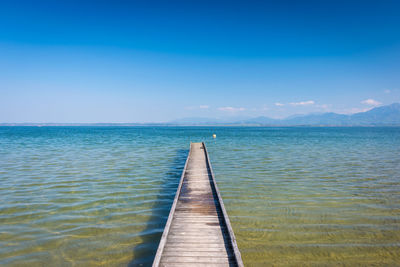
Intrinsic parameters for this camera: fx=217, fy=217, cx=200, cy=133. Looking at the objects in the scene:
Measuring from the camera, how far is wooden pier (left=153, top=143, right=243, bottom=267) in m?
4.80

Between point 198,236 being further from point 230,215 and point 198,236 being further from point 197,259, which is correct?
point 230,215

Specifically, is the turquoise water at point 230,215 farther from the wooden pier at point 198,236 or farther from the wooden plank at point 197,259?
the wooden plank at point 197,259

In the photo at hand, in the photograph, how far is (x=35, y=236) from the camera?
6973 millimetres

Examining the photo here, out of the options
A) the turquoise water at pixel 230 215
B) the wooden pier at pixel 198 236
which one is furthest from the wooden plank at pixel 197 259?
the turquoise water at pixel 230 215

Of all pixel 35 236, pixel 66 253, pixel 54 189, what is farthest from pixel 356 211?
pixel 54 189

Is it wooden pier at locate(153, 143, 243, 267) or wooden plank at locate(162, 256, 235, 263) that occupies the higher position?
wooden pier at locate(153, 143, 243, 267)

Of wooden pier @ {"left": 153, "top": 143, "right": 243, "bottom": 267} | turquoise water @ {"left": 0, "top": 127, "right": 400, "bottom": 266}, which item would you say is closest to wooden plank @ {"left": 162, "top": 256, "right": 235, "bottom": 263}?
wooden pier @ {"left": 153, "top": 143, "right": 243, "bottom": 267}

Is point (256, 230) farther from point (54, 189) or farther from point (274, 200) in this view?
point (54, 189)

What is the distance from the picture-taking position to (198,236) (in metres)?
5.77

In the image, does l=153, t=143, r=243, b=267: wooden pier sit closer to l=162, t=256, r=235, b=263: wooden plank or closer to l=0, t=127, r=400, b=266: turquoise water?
l=162, t=256, r=235, b=263: wooden plank

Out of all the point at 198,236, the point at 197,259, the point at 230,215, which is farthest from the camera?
the point at 230,215

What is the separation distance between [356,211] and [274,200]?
317 centimetres

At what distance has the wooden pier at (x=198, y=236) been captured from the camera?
15.8 ft

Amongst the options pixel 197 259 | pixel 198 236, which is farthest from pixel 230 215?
pixel 197 259
